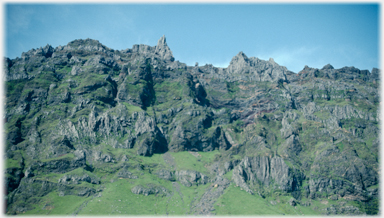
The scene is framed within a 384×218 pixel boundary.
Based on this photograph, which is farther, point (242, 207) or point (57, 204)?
point (242, 207)

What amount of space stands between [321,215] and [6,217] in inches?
7738

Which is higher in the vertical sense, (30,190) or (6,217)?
(30,190)

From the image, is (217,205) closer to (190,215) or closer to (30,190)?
(190,215)

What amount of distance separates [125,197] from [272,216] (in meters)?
95.5

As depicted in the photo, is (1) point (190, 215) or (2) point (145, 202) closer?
(1) point (190, 215)

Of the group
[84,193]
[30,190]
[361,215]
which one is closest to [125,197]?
[84,193]

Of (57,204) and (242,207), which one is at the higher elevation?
(242,207)

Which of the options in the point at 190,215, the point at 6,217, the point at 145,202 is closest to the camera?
the point at 6,217

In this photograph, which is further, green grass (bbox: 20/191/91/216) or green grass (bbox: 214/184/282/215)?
green grass (bbox: 214/184/282/215)

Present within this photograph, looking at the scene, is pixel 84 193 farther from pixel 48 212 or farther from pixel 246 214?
pixel 246 214

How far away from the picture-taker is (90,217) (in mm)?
172125

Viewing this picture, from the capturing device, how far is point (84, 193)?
198 meters

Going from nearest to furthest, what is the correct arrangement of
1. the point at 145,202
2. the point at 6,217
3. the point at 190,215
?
the point at 6,217
the point at 190,215
the point at 145,202

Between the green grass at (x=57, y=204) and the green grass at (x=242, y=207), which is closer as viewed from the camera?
the green grass at (x=57, y=204)
